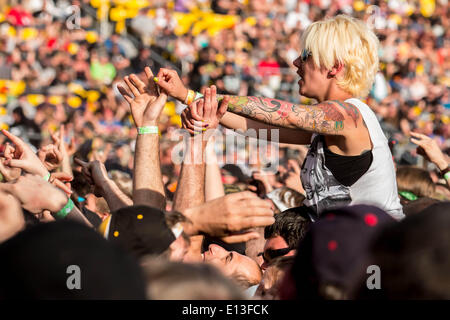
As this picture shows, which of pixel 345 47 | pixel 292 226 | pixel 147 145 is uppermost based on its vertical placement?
pixel 345 47

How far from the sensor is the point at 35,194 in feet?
7.89

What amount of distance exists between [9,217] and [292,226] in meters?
1.54

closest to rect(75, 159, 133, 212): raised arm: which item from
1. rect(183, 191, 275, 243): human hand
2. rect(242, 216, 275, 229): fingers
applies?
rect(183, 191, 275, 243): human hand

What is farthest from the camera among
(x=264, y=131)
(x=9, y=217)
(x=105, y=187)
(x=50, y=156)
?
(x=50, y=156)

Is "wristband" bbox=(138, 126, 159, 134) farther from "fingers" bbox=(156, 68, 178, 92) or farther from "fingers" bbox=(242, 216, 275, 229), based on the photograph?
"fingers" bbox=(242, 216, 275, 229)

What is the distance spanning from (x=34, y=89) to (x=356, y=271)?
1299 centimetres

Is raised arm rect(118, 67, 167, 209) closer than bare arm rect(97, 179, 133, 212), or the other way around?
raised arm rect(118, 67, 167, 209)

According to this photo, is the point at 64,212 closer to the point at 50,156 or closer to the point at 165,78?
the point at 165,78

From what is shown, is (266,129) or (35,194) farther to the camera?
(266,129)

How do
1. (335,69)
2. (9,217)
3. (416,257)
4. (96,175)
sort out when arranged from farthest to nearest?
(96,175), (335,69), (9,217), (416,257)

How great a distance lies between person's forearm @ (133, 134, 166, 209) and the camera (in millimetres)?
2965

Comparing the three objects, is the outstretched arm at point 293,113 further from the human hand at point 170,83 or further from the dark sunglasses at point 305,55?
the dark sunglasses at point 305,55

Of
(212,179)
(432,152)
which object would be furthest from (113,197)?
(432,152)

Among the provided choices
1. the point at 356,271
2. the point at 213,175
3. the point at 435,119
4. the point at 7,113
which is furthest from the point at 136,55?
the point at 356,271
